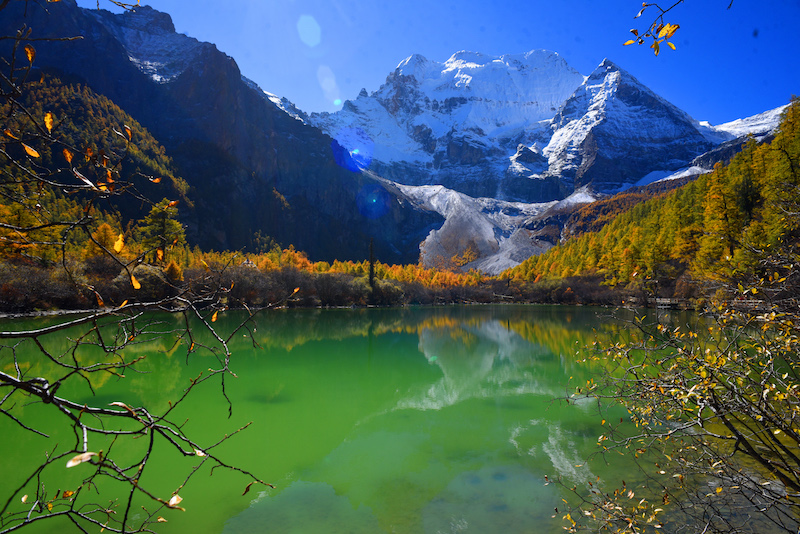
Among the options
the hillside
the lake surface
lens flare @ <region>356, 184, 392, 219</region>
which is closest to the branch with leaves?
the lake surface

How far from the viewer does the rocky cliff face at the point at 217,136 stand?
97000mm

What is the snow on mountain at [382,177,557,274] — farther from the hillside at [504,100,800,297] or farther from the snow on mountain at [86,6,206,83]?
the snow on mountain at [86,6,206,83]

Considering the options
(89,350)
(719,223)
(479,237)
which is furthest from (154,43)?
(719,223)

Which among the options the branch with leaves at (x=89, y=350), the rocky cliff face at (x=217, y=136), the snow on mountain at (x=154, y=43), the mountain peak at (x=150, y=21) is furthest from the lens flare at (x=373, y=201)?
the branch with leaves at (x=89, y=350)

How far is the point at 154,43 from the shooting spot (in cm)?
12531

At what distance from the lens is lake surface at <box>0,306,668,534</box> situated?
219 inches

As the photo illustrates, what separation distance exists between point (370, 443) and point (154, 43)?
157 metres

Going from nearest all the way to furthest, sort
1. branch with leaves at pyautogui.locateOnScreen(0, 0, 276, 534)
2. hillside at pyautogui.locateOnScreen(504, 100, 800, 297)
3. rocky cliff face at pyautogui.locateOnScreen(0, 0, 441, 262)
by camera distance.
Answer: branch with leaves at pyautogui.locateOnScreen(0, 0, 276, 534) → hillside at pyautogui.locateOnScreen(504, 100, 800, 297) → rocky cliff face at pyautogui.locateOnScreen(0, 0, 441, 262)

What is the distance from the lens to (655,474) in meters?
6.30

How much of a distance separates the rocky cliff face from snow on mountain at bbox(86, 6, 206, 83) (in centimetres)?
31

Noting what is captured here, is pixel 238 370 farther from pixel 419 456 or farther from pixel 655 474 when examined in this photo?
pixel 655 474

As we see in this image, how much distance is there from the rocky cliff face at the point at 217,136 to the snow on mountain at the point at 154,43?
1.01 ft

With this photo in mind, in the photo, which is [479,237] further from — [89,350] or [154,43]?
[89,350]

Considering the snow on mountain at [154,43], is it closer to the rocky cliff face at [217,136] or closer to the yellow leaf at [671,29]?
the rocky cliff face at [217,136]
